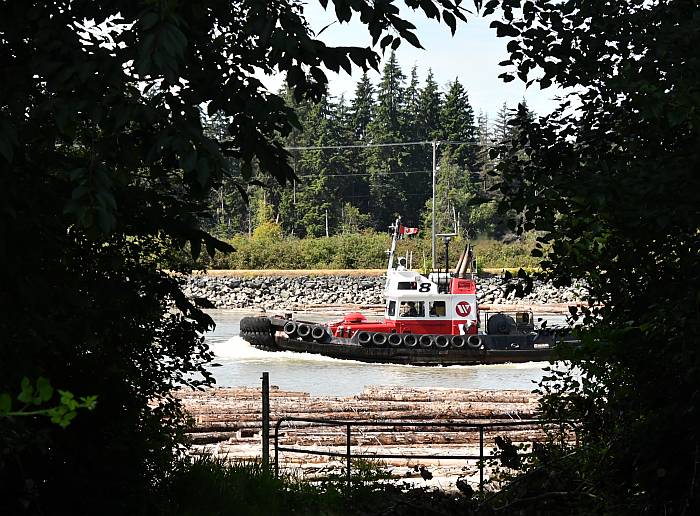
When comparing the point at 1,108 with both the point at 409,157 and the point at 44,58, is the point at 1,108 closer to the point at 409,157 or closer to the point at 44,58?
the point at 44,58

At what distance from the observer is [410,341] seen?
86.9 ft

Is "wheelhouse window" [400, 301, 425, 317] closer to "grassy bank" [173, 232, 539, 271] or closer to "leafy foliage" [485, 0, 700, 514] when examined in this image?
"leafy foliage" [485, 0, 700, 514]

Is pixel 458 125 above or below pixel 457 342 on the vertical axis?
above

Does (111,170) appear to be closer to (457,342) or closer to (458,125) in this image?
(457,342)

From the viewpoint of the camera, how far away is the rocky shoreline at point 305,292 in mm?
49188

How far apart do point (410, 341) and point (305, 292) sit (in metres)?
25.3

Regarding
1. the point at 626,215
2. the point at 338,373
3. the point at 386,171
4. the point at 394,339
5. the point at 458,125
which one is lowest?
the point at 338,373

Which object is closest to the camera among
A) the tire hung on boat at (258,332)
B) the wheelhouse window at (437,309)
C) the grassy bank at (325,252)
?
the wheelhouse window at (437,309)

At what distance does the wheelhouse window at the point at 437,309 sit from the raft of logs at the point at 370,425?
24.9ft

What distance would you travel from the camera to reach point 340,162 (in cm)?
6850

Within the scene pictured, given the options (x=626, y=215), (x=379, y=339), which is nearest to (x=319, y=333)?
(x=379, y=339)

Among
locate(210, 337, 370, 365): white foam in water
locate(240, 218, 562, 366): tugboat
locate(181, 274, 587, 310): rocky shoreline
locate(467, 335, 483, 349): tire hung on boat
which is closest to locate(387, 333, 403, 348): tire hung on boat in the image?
locate(240, 218, 562, 366): tugboat

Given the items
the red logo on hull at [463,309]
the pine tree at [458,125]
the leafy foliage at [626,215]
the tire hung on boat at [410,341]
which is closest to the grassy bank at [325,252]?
the pine tree at [458,125]

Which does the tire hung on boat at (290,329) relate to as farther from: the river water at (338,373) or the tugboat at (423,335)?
the river water at (338,373)
